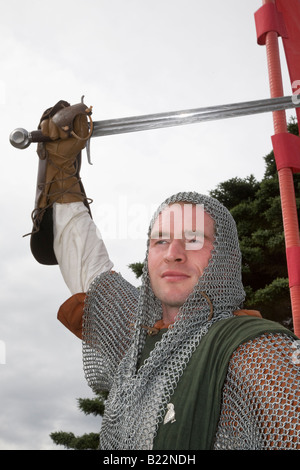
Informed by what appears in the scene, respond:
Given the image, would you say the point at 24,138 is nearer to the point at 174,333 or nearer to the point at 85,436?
the point at 174,333

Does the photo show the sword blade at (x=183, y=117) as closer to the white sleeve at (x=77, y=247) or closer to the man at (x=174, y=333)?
the man at (x=174, y=333)

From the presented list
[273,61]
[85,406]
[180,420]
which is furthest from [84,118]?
[85,406]

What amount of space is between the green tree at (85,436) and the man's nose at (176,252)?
642 cm

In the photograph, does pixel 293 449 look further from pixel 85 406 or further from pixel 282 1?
pixel 85 406

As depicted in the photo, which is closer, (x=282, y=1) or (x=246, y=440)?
(x=246, y=440)

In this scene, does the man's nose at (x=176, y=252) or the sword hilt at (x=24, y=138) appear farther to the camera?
the sword hilt at (x=24, y=138)

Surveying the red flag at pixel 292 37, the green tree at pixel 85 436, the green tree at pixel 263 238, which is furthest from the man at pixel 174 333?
the green tree at pixel 85 436

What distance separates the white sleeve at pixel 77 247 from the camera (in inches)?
89.7

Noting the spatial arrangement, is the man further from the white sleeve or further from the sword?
the sword

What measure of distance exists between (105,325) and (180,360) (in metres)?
0.63

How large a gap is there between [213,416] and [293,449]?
237 millimetres

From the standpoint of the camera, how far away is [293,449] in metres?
1.28

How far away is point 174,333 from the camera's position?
1682 millimetres

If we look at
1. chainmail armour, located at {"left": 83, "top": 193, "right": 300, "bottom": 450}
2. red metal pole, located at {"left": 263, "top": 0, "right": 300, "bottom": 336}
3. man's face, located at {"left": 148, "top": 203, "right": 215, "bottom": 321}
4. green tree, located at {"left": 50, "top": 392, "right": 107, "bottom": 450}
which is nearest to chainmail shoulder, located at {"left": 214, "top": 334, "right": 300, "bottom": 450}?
chainmail armour, located at {"left": 83, "top": 193, "right": 300, "bottom": 450}
